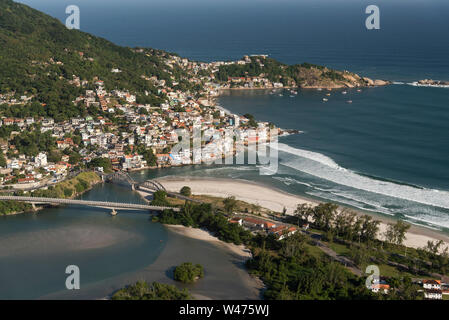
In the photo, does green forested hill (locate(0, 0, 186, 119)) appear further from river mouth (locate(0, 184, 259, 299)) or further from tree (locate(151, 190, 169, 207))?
river mouth (locate(0, 184, 259, 299))

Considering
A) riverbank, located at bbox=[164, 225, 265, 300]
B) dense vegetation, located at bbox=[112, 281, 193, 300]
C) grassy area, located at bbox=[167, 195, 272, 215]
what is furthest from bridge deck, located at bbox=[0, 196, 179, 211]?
dense vegetation, located at bbox=[112, 281, 193, 300]

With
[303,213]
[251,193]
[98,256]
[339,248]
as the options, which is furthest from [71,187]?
[339,248]

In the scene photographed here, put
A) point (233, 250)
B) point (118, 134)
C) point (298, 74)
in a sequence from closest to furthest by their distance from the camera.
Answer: point (233, 250) → point (118, 134) → point (298, 74)

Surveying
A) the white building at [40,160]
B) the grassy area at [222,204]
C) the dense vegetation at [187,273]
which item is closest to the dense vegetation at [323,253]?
the grassy area at [222,204]

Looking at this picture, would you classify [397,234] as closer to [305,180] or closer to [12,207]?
[305,180]

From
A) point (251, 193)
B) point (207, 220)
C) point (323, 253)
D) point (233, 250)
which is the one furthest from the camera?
point (251, 193)
